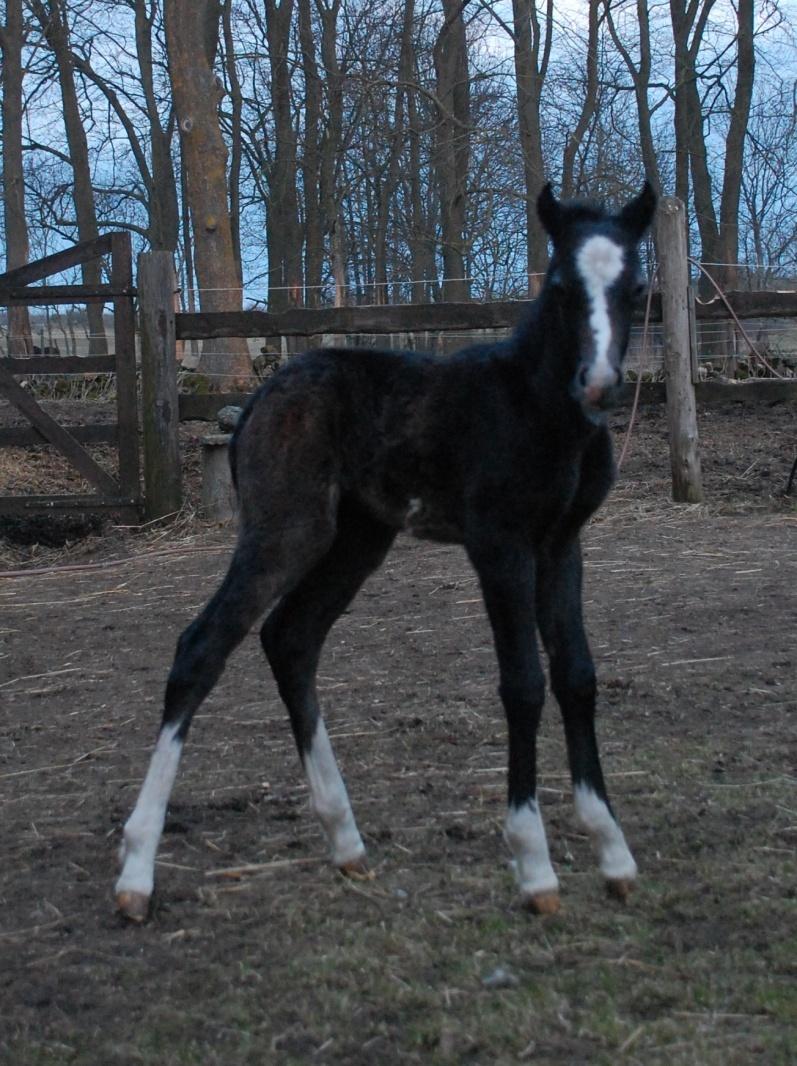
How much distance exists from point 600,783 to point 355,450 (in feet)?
3.91

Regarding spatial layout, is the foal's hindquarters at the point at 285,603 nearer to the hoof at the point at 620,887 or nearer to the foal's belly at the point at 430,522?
the foal's belly at the point at 430,522

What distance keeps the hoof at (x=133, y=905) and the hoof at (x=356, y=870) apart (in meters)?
0.58

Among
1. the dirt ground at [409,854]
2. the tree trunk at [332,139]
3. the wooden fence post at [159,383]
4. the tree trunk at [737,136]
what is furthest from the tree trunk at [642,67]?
the dirt ground at [409,854]

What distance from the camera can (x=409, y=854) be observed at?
3.57m

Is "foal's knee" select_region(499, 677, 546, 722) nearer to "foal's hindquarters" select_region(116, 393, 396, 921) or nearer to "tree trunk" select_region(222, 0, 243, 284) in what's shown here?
"foal's hindquarters" select_region(116, 393, 396, 921)

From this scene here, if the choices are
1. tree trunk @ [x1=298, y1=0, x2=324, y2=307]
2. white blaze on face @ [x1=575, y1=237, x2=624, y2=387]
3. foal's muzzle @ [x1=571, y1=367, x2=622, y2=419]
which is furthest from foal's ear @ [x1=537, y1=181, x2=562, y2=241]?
tree trunk @ [x1=298, y1=0, x2=324, y2=307]

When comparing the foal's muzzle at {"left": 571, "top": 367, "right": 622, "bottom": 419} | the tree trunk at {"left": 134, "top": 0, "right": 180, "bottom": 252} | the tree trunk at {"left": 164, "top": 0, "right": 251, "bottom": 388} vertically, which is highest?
the tree trunk at {"left": 134, "top": 0, "right": 180, "bottom": 252}

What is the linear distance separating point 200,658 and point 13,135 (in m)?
21.2

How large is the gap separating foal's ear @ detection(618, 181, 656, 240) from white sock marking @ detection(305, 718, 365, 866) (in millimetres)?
1730

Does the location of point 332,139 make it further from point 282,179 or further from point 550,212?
point 550,212

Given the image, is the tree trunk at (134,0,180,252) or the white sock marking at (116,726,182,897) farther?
the tree trunk at (134,0,180,252)

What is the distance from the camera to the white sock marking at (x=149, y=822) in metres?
3.16

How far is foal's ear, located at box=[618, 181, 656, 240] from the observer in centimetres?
327

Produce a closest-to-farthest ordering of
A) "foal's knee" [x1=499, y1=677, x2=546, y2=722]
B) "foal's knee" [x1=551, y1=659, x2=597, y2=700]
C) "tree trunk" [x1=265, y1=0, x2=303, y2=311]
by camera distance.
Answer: "foal's knee" [x1=499, y1=677, x2=546, y2=722] → "foal's knee" [x1=551, y1=659, x2=597, y2=700] → "tree trunk" [x1=265, y1=0, x2=303, y2=311]
